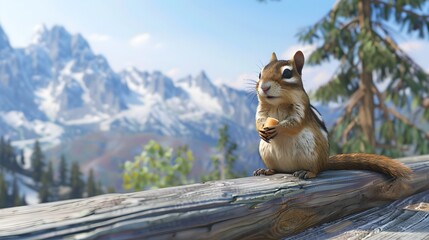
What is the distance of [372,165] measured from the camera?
1740mm

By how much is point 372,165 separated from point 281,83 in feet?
1.73

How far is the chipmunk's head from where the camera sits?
159cm

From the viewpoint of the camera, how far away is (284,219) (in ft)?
4.32

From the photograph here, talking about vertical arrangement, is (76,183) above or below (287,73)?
below

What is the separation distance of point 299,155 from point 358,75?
6.33 meters

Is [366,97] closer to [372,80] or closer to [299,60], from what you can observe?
[372,80]

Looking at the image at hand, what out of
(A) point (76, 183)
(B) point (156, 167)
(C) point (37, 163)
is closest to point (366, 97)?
(B) point (156, 167)

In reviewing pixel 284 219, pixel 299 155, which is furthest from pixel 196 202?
pixel 299 155

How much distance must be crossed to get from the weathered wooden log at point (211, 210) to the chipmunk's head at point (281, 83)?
293mm

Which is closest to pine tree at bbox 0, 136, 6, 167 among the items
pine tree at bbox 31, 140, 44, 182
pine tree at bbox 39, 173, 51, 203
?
pine tree at bbox 31, 140, 44, 182

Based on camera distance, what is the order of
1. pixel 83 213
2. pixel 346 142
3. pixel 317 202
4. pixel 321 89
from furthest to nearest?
1. pixel 321 89
2. pixel 346 142
3. pixel 317 202
4. pixel 83 213

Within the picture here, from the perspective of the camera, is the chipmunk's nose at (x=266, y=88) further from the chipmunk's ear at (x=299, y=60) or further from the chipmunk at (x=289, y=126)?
the chipmunk's ear at (x=299, y=60)

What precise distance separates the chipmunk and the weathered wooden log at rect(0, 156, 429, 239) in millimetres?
82

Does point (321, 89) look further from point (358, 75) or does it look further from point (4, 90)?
point (4, 90)
